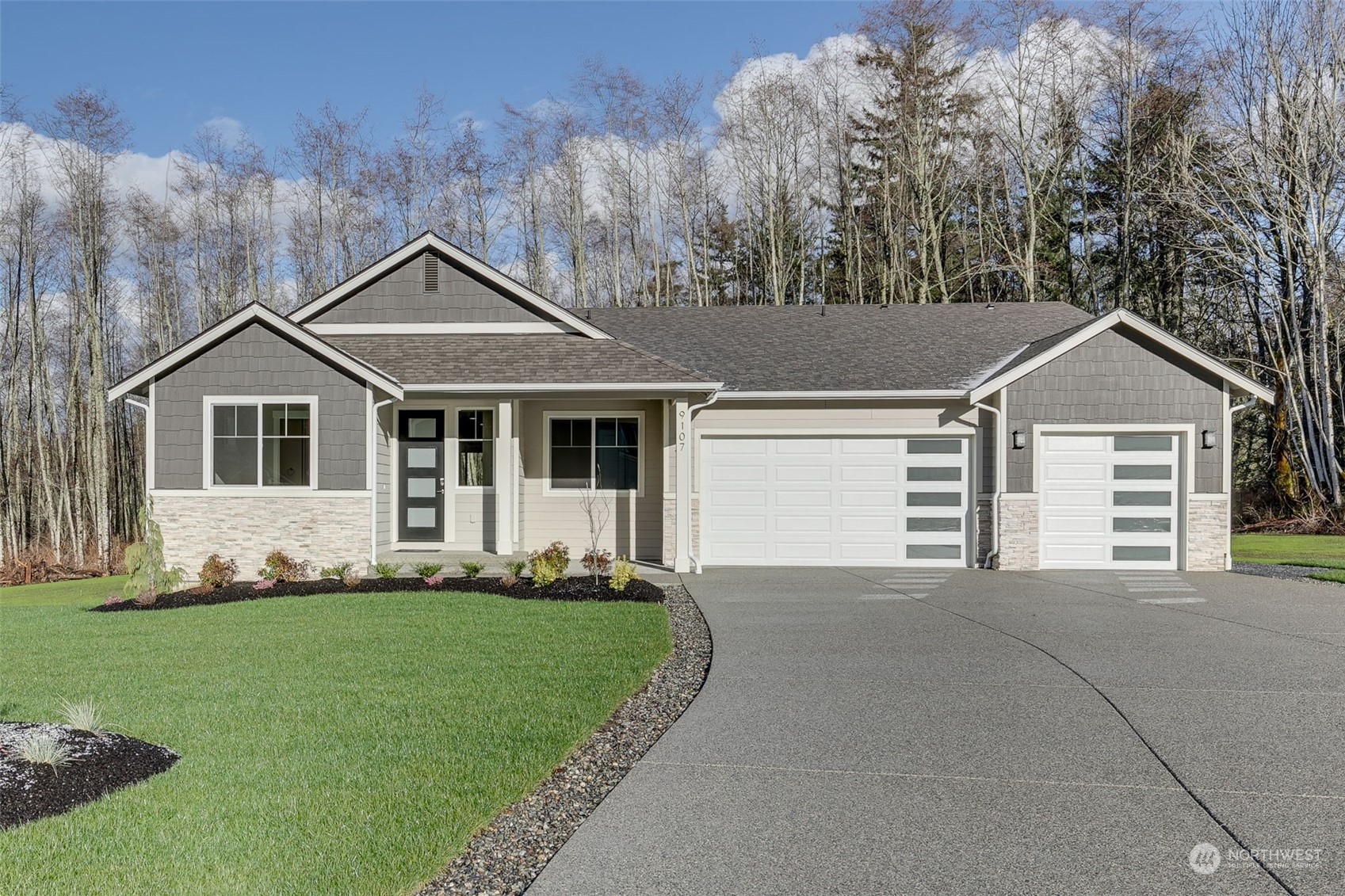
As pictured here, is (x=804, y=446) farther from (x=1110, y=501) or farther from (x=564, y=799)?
(x=564, y=799)

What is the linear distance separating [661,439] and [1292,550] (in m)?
12.0

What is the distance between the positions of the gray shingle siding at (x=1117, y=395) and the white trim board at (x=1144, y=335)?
0.40 feet

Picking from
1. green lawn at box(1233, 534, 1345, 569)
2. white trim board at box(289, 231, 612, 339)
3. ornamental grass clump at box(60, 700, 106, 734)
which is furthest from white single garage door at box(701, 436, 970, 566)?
ornamental grass clump at box(60, 700, 106, 734)

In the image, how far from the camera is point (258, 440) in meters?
13.4

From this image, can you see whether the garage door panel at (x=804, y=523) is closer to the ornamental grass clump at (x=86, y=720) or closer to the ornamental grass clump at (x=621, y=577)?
the ornamental grass clump at (x=621, y=577)

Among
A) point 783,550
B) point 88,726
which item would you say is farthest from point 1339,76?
point 88,726

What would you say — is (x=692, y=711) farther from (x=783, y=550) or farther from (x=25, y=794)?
(x=783, y=550)

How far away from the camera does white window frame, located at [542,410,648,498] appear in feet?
50.3

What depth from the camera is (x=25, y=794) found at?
4328mm

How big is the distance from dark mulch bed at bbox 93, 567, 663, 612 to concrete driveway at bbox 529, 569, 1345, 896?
8.25 feet

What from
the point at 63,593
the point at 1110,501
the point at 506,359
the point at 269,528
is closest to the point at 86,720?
the point at 269,528

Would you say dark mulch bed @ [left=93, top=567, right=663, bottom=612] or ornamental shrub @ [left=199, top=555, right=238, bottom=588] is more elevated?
ornamental shrub @ [left=199, top=555, right=238, bottom=588]

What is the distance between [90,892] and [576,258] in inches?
1052

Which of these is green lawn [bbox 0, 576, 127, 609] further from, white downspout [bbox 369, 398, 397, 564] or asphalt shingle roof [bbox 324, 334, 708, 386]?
asphalt shingle roof [bbox 324, 334, 708, 386]
